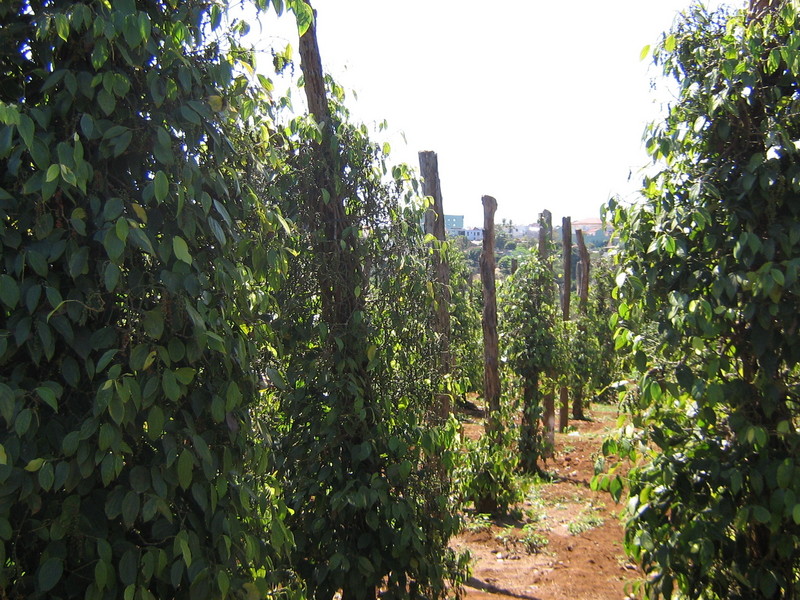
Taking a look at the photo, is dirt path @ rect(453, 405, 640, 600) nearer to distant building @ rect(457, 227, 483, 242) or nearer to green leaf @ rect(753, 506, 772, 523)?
green leaf @ rect(753, 506, 772, 523)

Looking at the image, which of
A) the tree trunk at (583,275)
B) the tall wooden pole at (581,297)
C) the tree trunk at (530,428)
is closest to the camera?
the tree trunk at (530,428)

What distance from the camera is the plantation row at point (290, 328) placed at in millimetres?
1786

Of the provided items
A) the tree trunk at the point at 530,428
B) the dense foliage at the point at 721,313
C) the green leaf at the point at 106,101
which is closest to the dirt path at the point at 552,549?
the tree trunk at the point at 530,428

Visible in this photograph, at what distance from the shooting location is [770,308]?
2785mm

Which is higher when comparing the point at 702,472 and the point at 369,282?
the point at 369,282

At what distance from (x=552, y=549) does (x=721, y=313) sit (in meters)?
3.99

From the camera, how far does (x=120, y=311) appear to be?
6.45ft

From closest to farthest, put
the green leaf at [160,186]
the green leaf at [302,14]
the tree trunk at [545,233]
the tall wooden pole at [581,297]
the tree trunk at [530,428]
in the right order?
the green leaf at [160,186], the green leaf at [302,14], the tree trunk at [530,428], the tree trunk at [545,233], the tall wooden pole at [581,297]

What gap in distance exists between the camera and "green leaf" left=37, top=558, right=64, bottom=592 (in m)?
1.70

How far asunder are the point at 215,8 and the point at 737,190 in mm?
2257

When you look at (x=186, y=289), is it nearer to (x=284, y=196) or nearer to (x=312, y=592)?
(x=284, y=196)

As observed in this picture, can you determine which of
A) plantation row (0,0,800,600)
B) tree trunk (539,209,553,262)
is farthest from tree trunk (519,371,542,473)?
plantation row (0,0,800,600)

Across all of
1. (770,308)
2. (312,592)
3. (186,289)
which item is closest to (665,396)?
(770,308)

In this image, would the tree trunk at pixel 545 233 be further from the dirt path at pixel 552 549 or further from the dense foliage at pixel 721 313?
the dense foliage at pixel 721 313
